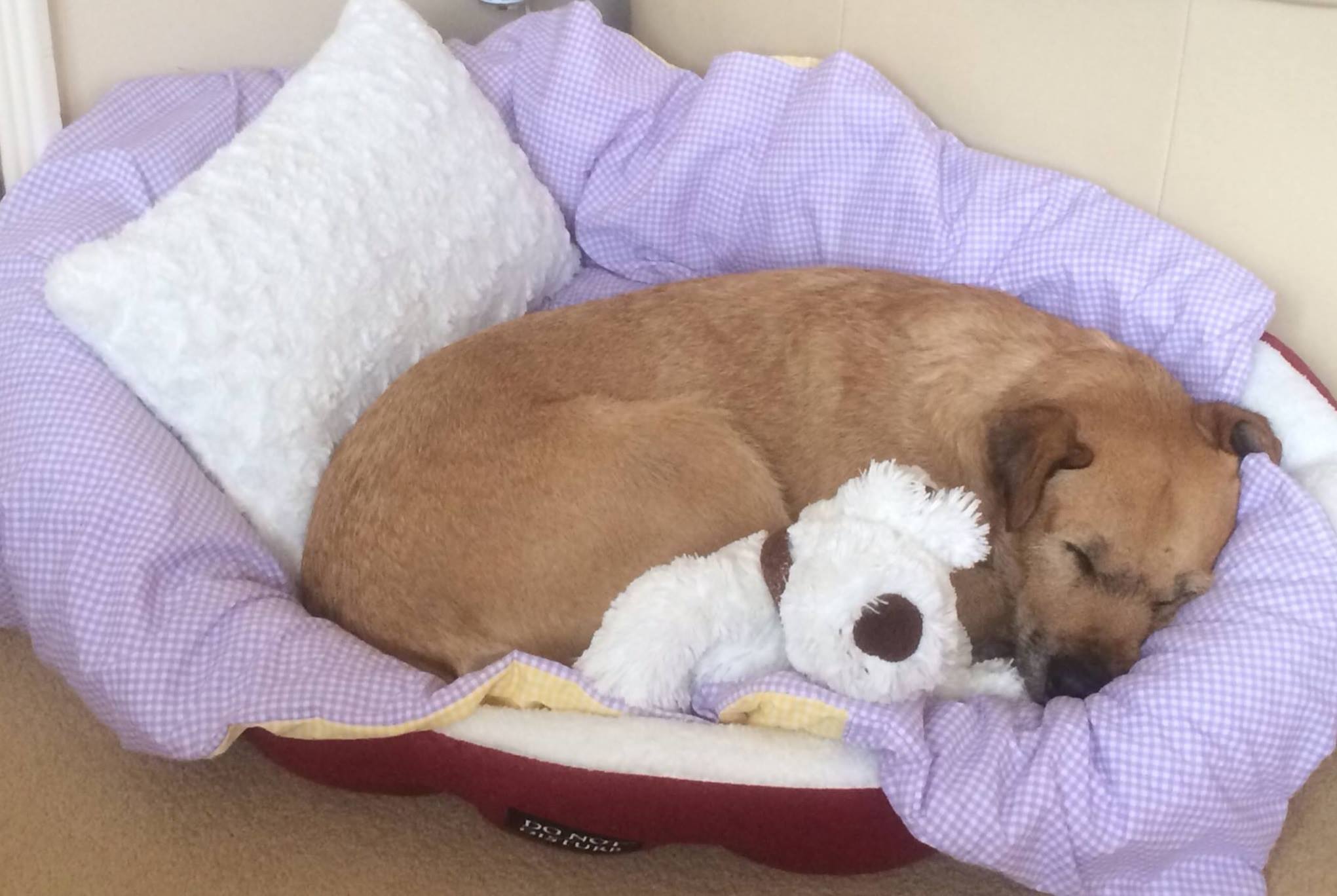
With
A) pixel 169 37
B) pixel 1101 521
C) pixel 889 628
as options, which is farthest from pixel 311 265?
pixel 1101 521

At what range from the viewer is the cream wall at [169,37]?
8.82 feet

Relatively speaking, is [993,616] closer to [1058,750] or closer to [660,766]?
[1058,750]

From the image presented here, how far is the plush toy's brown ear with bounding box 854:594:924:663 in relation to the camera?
1751 mm

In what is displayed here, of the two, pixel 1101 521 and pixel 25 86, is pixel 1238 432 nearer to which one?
pixel 1101 521

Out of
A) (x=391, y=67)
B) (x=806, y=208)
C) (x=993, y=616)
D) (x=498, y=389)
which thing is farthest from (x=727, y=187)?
(x=993, y=616)

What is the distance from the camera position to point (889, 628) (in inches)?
68.9

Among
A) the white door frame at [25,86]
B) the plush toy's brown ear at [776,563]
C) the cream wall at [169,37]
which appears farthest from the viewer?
the cream wall at [169,37]

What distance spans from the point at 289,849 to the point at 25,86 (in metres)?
1.69

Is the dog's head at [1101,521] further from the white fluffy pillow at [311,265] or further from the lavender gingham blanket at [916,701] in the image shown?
the white fluffy pillow at [311,265]

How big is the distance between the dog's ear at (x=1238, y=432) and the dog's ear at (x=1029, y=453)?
305mm

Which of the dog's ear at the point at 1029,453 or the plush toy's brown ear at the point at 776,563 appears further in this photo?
the dog's ear at the point at 1029,453

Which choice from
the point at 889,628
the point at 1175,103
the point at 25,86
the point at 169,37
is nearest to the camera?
the point at 889,628

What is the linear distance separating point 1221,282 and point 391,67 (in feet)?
5.61

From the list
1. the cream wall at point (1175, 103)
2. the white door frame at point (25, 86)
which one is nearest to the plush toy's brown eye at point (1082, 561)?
the cream wall at point (1175, 103)
